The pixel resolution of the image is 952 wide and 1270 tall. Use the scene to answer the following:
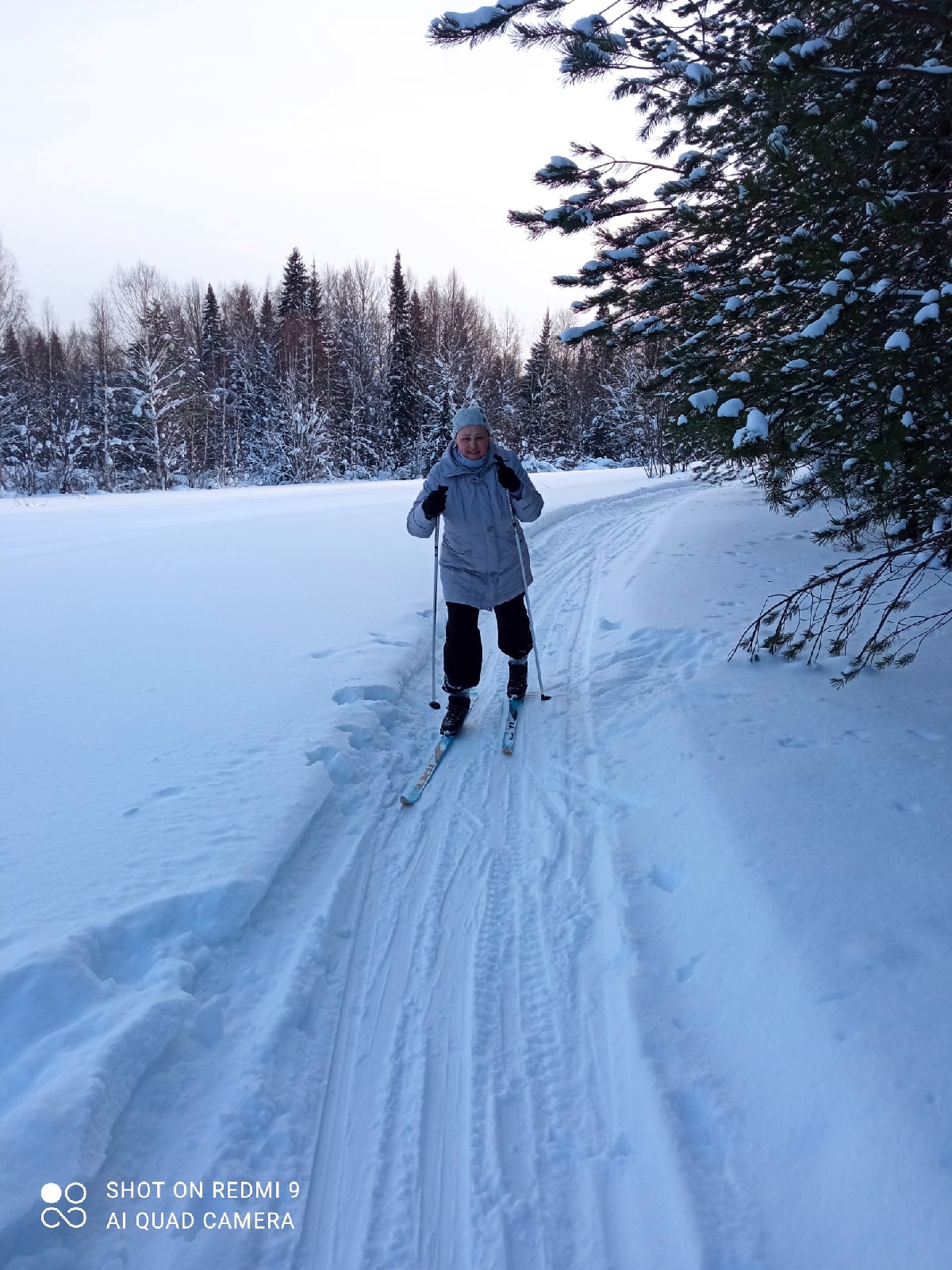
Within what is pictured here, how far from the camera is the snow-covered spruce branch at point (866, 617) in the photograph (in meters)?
3.49

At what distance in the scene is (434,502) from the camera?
4430mm

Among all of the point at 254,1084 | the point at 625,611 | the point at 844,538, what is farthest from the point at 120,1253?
the point at 844,538

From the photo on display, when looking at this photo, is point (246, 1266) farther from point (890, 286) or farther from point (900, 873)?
point (890, 286)

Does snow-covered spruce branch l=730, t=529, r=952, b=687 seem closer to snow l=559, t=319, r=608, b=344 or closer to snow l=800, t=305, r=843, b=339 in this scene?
snow l=800, t=305, r=843, b=339

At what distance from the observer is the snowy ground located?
174cm

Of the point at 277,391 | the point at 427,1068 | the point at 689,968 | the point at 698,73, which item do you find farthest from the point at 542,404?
the point at 427,1068

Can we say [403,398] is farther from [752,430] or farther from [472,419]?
[752,430]

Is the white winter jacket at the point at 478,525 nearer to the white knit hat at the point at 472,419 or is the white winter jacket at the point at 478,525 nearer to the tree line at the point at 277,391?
the white knit hat at the point at 472,419

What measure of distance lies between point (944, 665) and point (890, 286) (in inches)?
93.7

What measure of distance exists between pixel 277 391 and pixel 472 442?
112 ft

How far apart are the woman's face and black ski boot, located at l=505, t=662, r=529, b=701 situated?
1403 millimetres

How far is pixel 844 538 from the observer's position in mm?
7410

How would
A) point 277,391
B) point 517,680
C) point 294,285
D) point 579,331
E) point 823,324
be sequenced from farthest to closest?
1. point 294,285
2. point 277,391
3. point 517,680
4. point 579,331
5. point 823,324

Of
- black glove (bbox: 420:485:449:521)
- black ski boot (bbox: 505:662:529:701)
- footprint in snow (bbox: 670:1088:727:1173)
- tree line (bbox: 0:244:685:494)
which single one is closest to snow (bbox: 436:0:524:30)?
black glove (bbox: 420:485:449:521)
